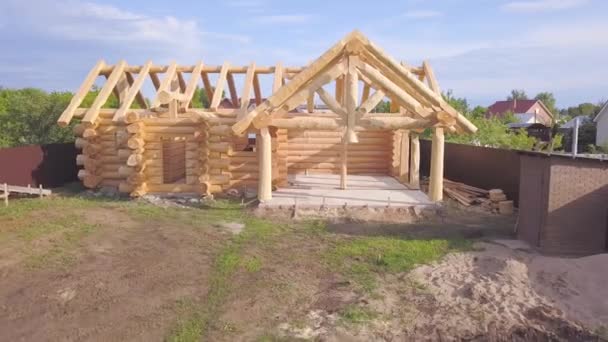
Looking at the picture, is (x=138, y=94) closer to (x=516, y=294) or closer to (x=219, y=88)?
(x=219, y=88)

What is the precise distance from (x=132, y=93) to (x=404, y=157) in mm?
10005

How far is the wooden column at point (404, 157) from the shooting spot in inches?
659

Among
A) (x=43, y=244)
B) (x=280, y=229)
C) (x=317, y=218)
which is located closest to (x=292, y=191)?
(x=317, y=218)

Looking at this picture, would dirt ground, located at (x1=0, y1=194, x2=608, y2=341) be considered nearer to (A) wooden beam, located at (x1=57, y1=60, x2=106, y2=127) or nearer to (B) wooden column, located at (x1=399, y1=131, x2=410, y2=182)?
(A) wooden beam, located at (x1=57, y1=60, x2=106, y2=127)

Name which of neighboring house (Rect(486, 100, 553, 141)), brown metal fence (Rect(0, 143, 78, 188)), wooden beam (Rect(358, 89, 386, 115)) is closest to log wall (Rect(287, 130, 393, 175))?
wooden beam (Rect(358, 89, 386, 115))

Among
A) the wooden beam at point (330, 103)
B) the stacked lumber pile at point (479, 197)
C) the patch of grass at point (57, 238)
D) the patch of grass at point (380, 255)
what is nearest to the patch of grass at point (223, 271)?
the patch of grass at point (380, 255)

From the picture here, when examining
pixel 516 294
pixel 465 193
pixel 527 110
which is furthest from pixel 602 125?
pixel 516 294

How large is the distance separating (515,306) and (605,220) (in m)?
3.89

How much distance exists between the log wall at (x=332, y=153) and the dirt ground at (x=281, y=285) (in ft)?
26.9

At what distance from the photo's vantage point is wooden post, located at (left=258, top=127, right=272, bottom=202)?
40.4 ft

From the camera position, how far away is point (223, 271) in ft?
24.7

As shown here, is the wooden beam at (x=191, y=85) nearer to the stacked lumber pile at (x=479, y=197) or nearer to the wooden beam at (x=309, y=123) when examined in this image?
the wooden beam at (x=309, y=123)

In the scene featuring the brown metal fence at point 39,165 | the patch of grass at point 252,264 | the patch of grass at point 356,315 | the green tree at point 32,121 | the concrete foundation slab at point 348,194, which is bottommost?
the patch of grass at point 356,315

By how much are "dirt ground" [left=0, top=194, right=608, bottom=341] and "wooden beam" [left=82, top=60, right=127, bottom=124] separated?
4.14 metres
